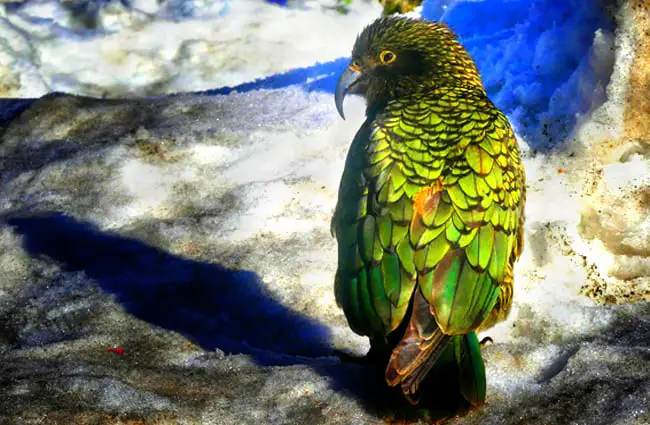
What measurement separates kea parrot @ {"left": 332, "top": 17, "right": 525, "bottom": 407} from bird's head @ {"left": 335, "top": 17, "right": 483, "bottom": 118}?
11cm

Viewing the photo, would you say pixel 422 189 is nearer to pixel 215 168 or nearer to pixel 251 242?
pixel 251 242

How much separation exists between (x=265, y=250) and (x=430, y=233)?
1910mm

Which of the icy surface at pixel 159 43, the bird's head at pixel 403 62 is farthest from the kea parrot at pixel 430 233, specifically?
the icy surface at pixel 159 43

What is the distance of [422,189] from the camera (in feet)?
10.9

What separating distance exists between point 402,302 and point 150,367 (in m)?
1.33

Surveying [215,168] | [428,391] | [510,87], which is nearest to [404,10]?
[510,87]

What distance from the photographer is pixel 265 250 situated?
5.00m

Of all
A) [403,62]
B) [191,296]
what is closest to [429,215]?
[403,62]

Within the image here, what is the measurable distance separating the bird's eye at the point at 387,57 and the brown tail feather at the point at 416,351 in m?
1.22

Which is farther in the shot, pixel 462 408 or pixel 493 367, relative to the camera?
pixel 493 367

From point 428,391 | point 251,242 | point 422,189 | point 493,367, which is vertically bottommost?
point 251,242

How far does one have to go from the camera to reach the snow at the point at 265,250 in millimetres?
3553

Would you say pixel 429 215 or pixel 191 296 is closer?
pixel 429 215

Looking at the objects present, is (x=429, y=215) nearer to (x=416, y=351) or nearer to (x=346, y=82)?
(x=416, y=351)
